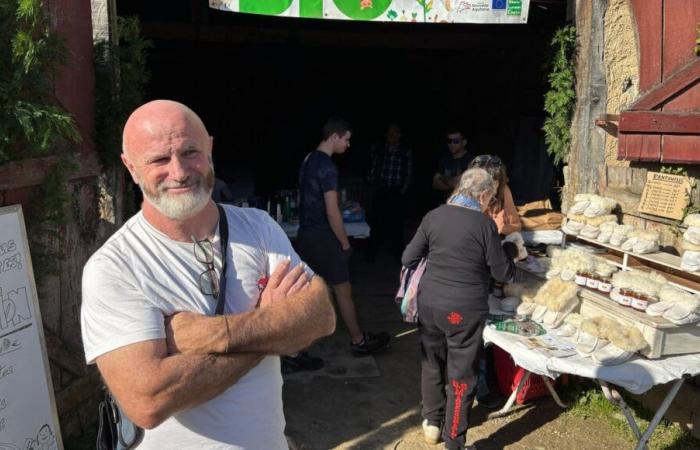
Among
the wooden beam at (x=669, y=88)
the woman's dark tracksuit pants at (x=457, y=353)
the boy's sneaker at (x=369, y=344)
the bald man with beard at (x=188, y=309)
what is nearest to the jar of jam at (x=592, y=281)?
the woman's dark tracksuit pants at (x=457, y=353)

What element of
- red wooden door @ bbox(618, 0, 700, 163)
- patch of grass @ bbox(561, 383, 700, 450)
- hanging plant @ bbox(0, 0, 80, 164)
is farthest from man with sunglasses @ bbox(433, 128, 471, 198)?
hanging plant @ bbox(0, 0, 80, 164)

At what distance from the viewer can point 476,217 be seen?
3576 mm

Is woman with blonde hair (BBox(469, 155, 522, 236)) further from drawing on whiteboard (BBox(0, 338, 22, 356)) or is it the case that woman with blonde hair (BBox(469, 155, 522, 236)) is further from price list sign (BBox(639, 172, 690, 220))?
drawing on whiteboard (BBox(0, 338, 22, 356))

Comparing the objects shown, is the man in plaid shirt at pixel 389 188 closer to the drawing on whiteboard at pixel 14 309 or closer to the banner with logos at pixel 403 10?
the banner with logos at pixel 403 10

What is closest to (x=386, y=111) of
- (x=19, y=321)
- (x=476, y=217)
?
(x=476, y=217)

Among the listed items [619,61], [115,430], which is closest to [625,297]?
[619,61]

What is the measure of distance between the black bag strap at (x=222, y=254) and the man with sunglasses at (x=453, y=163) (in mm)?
4594

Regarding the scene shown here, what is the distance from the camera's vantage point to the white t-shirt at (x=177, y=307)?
1647mm

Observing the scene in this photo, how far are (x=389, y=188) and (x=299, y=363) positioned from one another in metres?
3.58

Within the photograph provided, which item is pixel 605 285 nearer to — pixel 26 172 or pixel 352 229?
pixel 352 229

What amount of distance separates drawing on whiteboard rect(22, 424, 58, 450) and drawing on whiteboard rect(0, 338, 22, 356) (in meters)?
0.44

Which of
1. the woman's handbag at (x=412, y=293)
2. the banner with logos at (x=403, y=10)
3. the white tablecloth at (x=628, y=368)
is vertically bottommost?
the white tablecloth at (x=628, y=368)

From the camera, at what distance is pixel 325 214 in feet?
15.7

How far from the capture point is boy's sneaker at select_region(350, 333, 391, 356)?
5.19m
